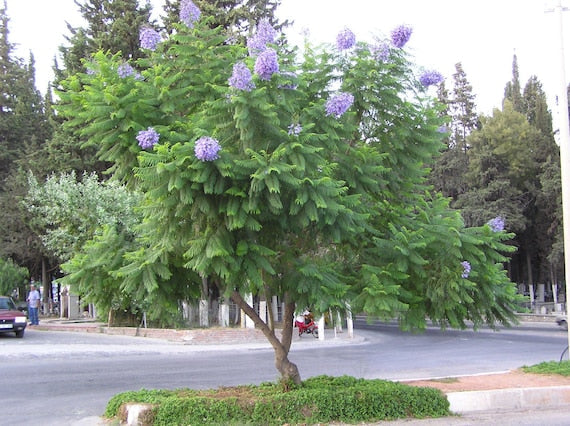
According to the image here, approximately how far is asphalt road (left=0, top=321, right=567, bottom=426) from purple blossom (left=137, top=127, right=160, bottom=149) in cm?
457

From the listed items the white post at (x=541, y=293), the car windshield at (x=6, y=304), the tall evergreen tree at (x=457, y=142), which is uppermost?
the tall evergreen tree at (x=457, y=142)

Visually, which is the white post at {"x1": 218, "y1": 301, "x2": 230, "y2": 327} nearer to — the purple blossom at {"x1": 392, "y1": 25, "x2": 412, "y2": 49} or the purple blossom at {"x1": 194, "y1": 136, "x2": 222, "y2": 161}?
the purple blossom at {"x1": 392, "y1": 25, "x2": 412, "y2": 49}

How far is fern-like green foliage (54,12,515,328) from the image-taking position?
20.0ft

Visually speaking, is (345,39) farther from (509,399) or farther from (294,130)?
(509,399)

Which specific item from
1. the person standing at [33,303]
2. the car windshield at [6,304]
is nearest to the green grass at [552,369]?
the car windshield at [6,304]

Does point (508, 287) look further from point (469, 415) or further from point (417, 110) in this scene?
point (417, 110)

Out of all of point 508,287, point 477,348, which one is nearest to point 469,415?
point 508,287

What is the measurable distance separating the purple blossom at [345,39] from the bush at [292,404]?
4.59 meters

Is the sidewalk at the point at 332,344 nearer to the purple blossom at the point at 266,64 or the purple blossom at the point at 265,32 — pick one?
the purple blossom at the point at 266,64

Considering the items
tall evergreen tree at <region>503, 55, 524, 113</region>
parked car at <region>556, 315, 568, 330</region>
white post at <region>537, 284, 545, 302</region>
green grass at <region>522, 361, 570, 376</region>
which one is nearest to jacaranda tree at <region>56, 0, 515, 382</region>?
green grass at <region>522, 361, 570, 376</region>

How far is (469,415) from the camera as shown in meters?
8.57

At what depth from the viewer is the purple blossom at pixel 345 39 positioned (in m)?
7.32

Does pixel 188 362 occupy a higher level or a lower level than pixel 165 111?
lower

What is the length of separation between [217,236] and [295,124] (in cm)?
156
